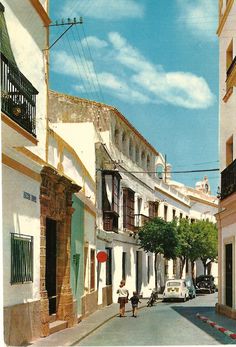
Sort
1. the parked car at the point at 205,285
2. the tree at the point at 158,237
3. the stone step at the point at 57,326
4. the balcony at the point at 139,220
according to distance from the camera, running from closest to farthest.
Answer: the stone step at the point at 57,326 < the tree at the point at 158,237 < the balcony at the point at 139,220 < the parked car at the point at 205,285

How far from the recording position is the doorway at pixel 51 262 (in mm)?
15992

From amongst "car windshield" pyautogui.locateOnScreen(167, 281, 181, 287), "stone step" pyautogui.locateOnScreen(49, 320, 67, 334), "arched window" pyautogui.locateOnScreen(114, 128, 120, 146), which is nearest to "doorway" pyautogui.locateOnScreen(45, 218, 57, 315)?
"stone step" pyautogui.locateOnScreen(49, 320, 67, 334)

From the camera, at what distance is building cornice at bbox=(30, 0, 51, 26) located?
1396 cm

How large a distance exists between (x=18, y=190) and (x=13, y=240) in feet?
3.26

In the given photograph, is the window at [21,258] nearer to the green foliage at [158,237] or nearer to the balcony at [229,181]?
the balcony at [229,181]

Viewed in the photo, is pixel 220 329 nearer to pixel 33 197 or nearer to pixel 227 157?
pixel 33 197

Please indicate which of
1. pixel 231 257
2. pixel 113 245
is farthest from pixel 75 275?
pixel 113 245

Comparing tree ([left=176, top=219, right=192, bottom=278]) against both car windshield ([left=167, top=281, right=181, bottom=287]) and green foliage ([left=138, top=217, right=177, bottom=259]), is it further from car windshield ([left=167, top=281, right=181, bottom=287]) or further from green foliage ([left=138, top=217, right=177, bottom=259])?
car windshield ([left=167, top=281, right=181, bottom=287])

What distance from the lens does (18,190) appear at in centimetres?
1226

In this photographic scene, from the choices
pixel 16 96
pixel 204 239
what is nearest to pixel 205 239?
pixel 204 239

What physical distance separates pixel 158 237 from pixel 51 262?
57.9 ft

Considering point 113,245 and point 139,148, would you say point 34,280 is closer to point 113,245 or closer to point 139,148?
point 113,245

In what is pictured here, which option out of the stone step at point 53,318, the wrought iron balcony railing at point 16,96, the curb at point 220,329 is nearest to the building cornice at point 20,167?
the wrought iron balcony railing at point 16,96

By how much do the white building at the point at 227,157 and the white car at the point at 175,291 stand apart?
392 inches
